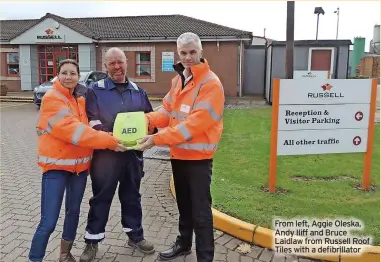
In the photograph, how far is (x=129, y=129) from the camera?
3.12 meters

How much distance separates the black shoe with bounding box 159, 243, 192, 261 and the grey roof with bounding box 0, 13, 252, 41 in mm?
19232

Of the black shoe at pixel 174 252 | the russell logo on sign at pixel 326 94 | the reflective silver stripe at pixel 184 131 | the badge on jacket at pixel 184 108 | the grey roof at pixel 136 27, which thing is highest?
the grey roof at pixel 136 27

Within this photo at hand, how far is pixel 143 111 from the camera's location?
3.40 m

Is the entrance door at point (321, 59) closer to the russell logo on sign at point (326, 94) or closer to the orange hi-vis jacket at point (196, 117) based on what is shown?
the russell logo on sign at point (326, 94)

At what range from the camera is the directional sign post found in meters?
4.91

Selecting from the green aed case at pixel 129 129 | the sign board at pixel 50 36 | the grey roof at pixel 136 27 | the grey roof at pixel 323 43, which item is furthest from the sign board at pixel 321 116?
the sign board at pixel 50 36

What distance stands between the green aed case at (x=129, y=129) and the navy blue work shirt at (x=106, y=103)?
0.11 meters

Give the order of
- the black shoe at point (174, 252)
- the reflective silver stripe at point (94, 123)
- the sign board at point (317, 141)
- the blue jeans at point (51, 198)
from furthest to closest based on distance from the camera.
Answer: the sign board at point (317, 141), the black shoe at point (174, 252), the reflective silver stripe at point (94, 123), the blue jeans at point (51, 198)

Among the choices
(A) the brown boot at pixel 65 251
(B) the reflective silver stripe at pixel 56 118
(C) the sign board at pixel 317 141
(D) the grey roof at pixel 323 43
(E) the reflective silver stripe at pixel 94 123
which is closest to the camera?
(B) the reflective silver stripe at pixel 56 118

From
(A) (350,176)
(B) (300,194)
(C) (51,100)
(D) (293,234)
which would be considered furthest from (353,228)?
(C) (51,100)

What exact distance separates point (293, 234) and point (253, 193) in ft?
3.91

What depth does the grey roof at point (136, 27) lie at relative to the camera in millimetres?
22375

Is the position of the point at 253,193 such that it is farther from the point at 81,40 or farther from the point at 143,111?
the point at 81,40

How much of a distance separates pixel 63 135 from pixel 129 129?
538mm
